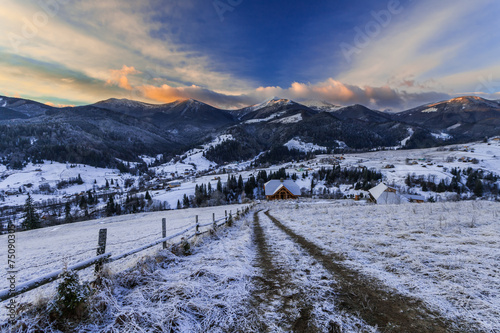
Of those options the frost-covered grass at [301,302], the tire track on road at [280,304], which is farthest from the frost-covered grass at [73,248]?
the frost-covered grass at [301,302]

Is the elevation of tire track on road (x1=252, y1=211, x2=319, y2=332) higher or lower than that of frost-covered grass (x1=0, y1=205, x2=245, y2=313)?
higher

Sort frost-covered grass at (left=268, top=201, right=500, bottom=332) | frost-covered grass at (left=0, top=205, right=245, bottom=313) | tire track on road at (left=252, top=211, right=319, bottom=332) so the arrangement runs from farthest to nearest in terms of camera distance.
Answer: frost-covered grass at (left=0, top=205, right=245, bottom=313) → frost-covered grass at (left=268, top=201, right=500, bottom=332) → tire track on road at (left=252, top=211, right=319, bottom=332)

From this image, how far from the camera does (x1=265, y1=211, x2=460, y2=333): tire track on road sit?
3.52 m

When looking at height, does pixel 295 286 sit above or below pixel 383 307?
below

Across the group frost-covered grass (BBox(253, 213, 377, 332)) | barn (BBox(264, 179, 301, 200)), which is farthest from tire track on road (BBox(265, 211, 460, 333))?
barn (BBox(264, 179, 301, 200))

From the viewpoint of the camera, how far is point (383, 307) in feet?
13.6

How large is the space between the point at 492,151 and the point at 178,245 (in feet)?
977

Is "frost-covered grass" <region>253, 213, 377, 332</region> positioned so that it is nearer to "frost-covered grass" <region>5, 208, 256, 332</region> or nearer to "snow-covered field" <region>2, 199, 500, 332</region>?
"snow-covered field" <region>2, 199, 500, 332</region>

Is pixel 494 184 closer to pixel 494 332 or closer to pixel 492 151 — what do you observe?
pixel 492 151

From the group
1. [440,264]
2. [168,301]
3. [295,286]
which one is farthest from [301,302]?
[440,264]

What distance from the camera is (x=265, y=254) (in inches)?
338

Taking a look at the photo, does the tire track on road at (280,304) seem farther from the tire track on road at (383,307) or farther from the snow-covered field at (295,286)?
the tire track on road at (383,307)

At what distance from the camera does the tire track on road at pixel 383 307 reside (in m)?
3.52

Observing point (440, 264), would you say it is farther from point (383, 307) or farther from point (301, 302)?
point (301, 302)
